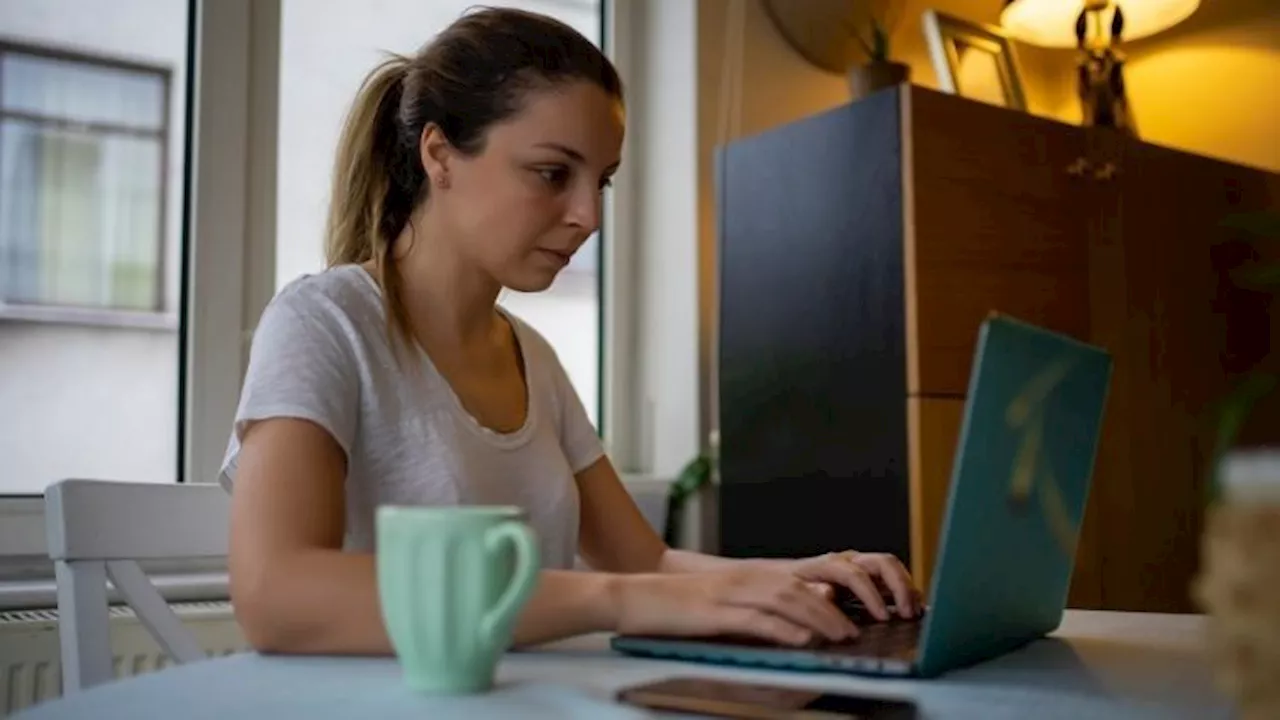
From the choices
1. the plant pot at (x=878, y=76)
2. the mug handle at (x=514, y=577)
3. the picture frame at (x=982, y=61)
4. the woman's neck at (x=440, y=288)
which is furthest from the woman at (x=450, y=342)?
the picture frame at (x=982, y=61)

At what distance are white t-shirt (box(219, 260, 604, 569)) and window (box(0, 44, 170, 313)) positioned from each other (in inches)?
32.3

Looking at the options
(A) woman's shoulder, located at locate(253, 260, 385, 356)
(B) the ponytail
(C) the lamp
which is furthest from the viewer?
(C) the lamp

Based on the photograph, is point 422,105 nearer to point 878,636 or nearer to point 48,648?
point 878,636

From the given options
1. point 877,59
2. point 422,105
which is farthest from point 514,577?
point 877,59

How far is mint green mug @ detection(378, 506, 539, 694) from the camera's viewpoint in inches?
23.8

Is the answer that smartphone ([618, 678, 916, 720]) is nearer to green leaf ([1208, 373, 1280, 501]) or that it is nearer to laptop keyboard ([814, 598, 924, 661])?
laptop keyboard ([814, 598, 924, 661])

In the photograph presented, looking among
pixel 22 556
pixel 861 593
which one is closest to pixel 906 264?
pixel 861 593

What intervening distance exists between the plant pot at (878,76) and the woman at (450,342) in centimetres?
104

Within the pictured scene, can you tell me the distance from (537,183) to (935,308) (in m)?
0.89

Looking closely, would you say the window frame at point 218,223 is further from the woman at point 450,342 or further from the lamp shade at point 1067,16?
the lamp shade at point 1067,16

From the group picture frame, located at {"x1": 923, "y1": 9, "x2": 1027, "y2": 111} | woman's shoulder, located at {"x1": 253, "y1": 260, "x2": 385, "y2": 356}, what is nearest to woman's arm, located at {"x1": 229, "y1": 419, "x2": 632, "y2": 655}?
woman's shoulder, located at {"x1": 253, "y1": 260, "x2": 385, "y2": 356}

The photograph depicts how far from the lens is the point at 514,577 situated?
0.62m

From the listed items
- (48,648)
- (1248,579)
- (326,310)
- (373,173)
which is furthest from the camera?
(48,648)

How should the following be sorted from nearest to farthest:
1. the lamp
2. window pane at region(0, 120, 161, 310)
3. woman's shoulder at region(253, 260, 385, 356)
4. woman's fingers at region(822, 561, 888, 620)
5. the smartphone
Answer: the smartphone
woman's fingers at region(822, 561, 888, 620)
woman's shoulder at region(253, 260, 385, 356)
window pane at region(0, 120, 161, 310)
the lamp
